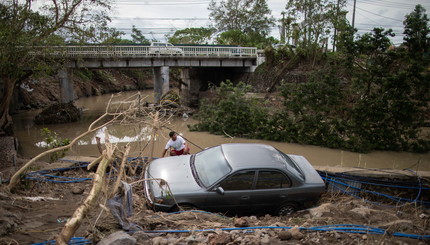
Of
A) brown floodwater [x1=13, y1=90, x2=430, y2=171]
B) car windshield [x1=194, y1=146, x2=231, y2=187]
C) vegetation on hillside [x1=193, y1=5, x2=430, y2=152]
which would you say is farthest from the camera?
vegetation on hillside [x1=193, y1=5, x2=430, y2=152]

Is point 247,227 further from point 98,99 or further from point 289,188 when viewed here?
point 98,99

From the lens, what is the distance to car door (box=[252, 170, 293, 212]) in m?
6.25

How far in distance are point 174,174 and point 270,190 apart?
6.41 feet

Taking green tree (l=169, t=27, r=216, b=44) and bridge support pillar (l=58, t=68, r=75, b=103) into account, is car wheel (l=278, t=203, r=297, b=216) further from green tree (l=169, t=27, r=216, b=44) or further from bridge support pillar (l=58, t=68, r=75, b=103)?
green tree (l=169, t=27, r=216, b=44)

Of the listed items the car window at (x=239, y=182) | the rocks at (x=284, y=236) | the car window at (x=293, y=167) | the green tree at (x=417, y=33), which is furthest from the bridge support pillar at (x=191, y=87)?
the rocks at (x=284, y=236)

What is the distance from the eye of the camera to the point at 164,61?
1029 inches

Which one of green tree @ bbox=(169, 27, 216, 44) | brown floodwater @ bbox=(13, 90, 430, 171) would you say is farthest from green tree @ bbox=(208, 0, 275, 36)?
brown floodwater @ bbox=(13, 90, 430, 171)

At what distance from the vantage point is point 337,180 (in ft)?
26.2

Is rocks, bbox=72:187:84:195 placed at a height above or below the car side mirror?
below

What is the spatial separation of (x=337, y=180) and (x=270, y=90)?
65.6 feet

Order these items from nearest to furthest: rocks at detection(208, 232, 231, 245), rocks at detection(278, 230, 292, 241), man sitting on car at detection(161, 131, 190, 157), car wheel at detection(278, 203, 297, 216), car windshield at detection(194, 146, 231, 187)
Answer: rocks at detection(208, 232, 231, 245)
rocks at detection(278, 230, 292, 241)
car windshield at detection(194, 146, 231, 187)
car wheel at detection(278, 203, 297, 216)
man sitting on car at detection(161, 131, 190, 157)

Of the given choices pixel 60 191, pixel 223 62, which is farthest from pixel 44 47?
pixel 223 62

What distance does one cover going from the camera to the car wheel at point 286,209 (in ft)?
21.3

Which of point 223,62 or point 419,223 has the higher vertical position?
point 223,62
